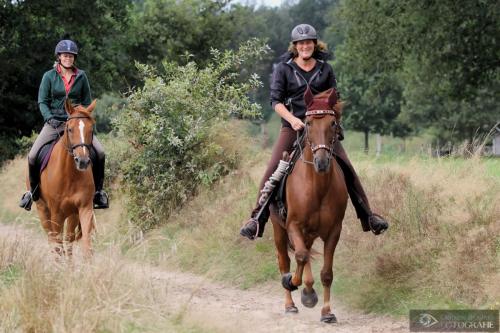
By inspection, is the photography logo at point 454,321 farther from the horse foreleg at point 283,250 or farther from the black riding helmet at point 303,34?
the black riding helmet at point 303,34

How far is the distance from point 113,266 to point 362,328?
283 centimetres

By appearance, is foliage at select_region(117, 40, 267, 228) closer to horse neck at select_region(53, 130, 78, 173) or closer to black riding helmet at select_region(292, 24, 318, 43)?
horse neck at select_region(53, 130, 78, 173)

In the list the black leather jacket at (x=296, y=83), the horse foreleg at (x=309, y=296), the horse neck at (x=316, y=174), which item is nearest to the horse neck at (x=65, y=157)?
the black leather jacket at (x=296, y=83)

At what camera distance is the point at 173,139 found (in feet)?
48.0

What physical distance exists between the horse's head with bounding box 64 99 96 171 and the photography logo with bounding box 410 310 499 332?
14.6 feet

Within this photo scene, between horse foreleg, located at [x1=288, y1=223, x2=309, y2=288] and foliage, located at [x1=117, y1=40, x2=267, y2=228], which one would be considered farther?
foliage, located at [x1=117, y1=40, x2=267, y2=228]

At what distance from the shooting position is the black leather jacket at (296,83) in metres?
9.06

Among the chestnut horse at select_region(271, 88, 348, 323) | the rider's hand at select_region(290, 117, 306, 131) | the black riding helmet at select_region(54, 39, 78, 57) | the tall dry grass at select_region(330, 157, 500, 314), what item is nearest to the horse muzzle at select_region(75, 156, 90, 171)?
the black riding helmet at select_region(54, 39, 78, 57)

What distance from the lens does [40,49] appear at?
32.2 m

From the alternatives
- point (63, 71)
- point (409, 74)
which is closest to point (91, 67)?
point (409, 74)

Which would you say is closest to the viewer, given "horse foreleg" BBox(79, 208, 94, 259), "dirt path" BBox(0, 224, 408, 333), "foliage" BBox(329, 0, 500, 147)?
"dirt path" BBox(0, 224, 408, 333)

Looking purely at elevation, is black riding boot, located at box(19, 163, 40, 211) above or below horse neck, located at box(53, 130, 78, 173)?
below

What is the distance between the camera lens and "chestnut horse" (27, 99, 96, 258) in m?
9.88

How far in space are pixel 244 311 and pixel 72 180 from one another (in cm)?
296
